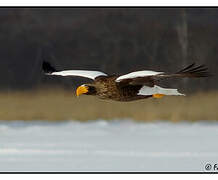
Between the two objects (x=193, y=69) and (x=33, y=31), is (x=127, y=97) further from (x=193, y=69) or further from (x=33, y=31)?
(x=33, y=31)

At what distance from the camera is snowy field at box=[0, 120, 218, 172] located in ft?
23.5

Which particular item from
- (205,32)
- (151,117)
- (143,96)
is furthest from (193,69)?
(205,32)

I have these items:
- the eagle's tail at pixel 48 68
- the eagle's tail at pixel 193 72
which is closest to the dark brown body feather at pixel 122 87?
the eagle's tail at pixel 193 72

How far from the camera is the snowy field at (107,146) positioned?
7148mm

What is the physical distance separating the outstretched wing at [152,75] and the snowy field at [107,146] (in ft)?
2.73

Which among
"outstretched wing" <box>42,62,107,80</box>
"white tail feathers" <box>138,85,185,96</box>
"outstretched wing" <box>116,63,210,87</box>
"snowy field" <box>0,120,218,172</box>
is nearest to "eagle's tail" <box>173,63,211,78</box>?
"outstretched wing" <box>116,63,210,87</box>

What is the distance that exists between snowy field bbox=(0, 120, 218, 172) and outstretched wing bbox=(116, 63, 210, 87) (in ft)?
2.73

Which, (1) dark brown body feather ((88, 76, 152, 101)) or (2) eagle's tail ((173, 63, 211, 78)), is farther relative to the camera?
(1) dark brown body feather ((88, 76, 152, 101))

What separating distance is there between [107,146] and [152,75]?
1.74m

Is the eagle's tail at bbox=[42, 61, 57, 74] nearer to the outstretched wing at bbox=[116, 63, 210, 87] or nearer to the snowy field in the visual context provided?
the snowy field

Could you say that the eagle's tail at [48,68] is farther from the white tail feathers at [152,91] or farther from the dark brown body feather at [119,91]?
the white tail feathers at [152,91]

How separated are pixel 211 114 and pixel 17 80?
123 inches

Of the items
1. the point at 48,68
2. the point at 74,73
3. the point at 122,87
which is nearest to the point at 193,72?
the point at 122,87

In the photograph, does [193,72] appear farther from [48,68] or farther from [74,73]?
[48,68]
